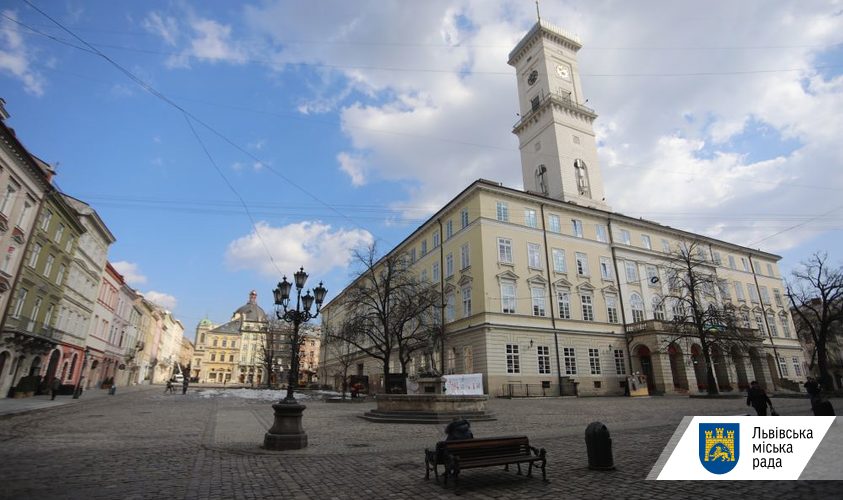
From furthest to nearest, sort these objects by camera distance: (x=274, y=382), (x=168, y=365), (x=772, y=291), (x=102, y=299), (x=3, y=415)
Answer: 1. (x=168, y=365)
2. (x=274, y=382)
3. (x=772, y=291)
4. (x=102, y=299)
5. (x=3, y=415)

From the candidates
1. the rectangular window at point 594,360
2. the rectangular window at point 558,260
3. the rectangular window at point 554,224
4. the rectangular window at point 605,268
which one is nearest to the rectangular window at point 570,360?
the rectangular window at point 594,360

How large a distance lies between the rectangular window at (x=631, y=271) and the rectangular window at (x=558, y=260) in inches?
296

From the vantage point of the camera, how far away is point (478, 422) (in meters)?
17.0

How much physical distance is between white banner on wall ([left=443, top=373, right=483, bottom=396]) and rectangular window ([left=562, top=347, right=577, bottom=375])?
14.2 meters

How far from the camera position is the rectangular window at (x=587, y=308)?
37188mm

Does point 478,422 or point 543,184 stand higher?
point 543,184

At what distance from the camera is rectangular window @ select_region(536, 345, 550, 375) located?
33.4m

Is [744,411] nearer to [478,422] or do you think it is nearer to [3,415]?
[478,422]

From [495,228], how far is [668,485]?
29.3m

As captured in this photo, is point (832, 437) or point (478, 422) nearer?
point (832, 437)

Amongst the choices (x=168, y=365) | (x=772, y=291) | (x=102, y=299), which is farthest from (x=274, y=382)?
(x=772, y=291)

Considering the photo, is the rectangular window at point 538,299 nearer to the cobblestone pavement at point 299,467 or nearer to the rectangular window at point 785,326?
the cobblestone pavement at point 299,467

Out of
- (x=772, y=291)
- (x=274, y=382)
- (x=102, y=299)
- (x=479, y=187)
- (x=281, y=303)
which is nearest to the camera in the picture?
(x=281, y=303)

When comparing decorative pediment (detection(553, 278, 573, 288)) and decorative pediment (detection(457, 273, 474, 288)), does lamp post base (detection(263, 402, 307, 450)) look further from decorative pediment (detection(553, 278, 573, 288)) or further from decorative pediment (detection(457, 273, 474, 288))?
decorative pediment (detection(553, 278, 573, 288))
